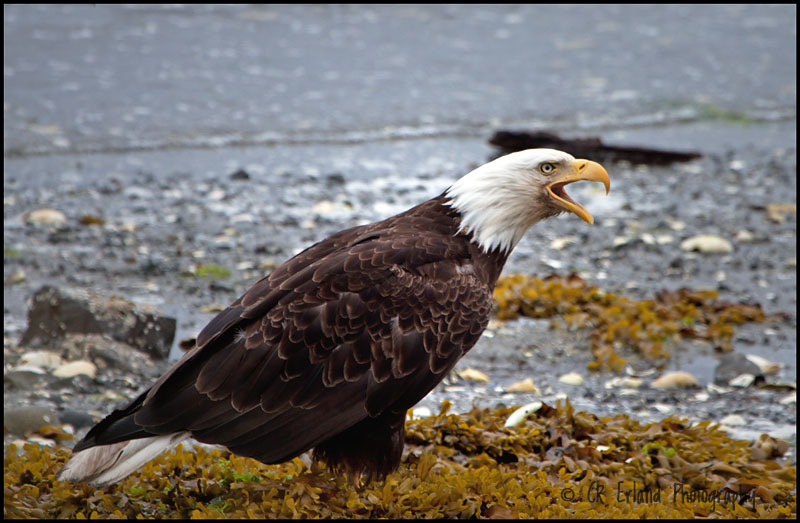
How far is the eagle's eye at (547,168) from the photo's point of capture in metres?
4.03

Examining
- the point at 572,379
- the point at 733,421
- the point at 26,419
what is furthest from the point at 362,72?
the point at 26,419

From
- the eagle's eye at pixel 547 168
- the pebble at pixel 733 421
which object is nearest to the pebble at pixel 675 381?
the pebble at pixel 733 421

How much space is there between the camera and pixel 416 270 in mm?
3697

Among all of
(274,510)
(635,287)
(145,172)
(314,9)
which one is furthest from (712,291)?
(314,9)

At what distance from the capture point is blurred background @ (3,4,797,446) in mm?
6043

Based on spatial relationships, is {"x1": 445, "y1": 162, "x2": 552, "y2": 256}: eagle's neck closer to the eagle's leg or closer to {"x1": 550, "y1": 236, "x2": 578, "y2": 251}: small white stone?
the eagle's leg

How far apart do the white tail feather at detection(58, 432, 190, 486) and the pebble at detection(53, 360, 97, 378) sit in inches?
60.1

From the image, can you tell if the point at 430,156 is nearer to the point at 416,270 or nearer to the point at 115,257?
the point at 115,257

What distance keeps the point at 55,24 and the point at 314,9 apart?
330cm

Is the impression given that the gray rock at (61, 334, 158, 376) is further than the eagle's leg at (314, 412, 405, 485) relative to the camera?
Yes

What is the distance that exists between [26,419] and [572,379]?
265 centimetres

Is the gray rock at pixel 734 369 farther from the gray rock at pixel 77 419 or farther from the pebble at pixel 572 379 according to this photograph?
the gray rock at pixel 77 419

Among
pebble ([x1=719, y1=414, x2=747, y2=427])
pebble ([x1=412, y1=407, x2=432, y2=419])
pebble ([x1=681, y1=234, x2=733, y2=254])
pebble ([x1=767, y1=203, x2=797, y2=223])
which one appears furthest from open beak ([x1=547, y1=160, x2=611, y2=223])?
pebble ([x1=767, y1=203, x2=797, y2=223])

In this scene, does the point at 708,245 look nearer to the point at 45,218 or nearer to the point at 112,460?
the point at 45,218
